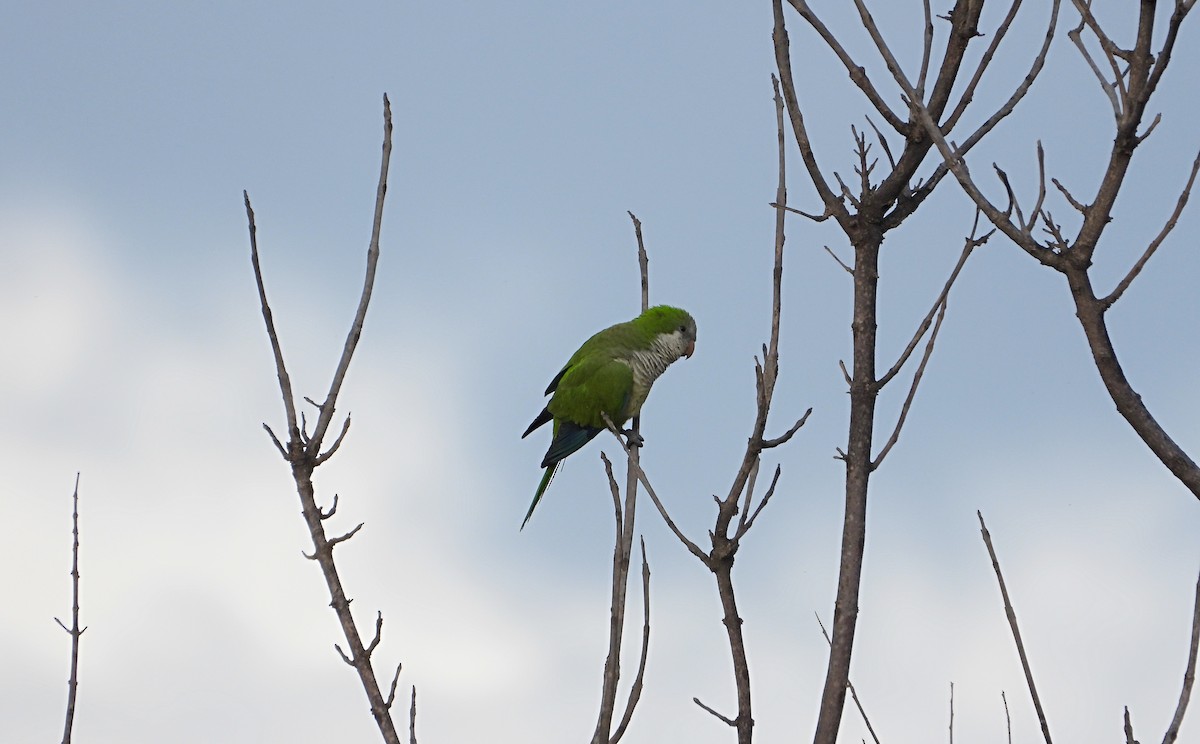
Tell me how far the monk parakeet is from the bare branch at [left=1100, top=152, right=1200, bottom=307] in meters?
5.36

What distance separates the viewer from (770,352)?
10.4 feet

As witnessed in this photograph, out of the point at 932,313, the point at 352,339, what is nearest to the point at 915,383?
the point at 932,313

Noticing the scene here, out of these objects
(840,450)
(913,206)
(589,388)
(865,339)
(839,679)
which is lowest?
(839,679)

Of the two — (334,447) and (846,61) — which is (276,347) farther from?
(846,61)

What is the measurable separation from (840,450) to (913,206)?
763mm

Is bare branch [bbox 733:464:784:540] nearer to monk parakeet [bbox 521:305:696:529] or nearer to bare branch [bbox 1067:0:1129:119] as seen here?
bare branch [bbox 1067:0:1129:119]

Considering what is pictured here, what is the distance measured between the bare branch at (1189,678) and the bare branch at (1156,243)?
0.68 metres

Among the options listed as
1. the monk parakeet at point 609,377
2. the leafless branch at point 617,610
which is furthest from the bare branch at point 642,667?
the monk parakeet at point 609,377

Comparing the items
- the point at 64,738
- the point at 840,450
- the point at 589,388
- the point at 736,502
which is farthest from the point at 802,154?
the point at 589,388

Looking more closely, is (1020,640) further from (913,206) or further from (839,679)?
(913,206)

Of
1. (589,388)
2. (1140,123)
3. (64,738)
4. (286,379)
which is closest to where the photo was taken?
(1140,123)

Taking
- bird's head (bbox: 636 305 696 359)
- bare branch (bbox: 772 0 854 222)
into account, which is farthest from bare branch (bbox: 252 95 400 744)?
bird's head (bbox: 636 305 696 359)

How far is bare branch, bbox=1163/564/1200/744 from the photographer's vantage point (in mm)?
2365

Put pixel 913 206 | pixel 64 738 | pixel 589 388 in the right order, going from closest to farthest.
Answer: pixel 913 206 < pixel 64 738 < pixel 589 388
